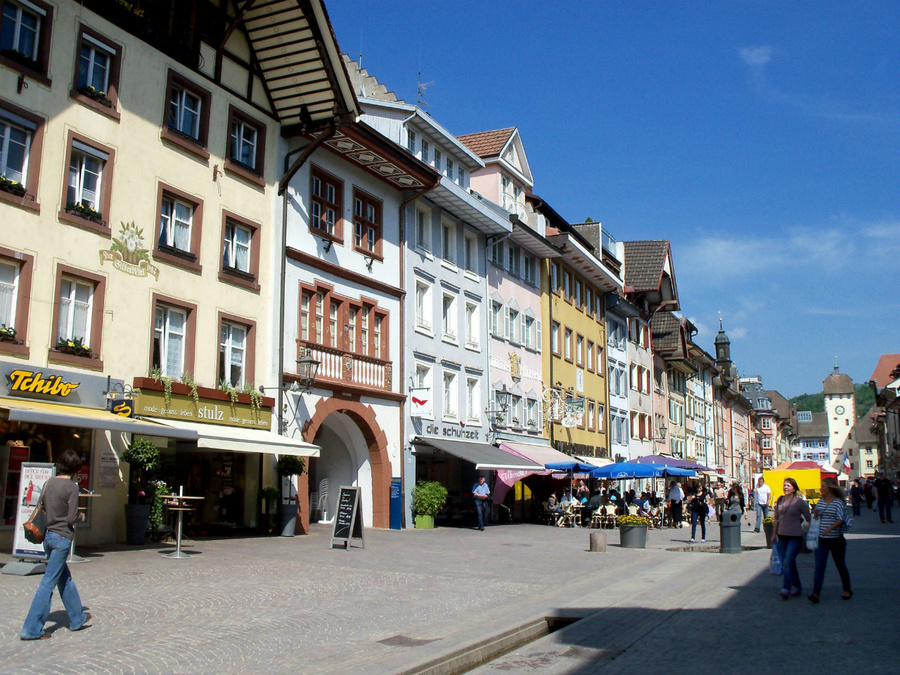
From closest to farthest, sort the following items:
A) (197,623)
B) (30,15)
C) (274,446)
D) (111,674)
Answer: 1. (111,674)
2. (197,623)
3. (30,15)
4. (274,446)

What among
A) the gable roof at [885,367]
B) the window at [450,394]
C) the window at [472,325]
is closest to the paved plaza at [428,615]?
the window at [450,394]

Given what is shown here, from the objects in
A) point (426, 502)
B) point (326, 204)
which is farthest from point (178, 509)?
point (426, 502)

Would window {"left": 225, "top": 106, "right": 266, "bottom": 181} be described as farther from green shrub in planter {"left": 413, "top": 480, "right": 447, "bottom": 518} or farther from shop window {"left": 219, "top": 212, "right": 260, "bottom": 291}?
green shrub in planter {"left": 413, "top": 480, "right": 447, "bottom": 518}

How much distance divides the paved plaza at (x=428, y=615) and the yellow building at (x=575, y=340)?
2260 centimetres

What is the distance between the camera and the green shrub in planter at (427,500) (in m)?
29.1

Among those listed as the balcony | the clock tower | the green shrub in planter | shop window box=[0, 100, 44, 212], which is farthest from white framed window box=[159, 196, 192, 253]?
the clock tower

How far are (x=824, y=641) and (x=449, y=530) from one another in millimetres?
19865

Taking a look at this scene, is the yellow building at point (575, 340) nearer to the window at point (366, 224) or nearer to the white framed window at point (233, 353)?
the window at point (366, 224)

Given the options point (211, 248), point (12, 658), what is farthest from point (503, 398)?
point (12, 658)

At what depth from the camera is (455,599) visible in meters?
13.2

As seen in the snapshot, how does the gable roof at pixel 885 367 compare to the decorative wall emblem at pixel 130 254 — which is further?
the gable roof at pixel 885 367

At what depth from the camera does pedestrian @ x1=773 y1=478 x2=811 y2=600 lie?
42.9 ft

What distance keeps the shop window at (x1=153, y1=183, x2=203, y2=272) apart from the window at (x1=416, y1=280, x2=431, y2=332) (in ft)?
34.2

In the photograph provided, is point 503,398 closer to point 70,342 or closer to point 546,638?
point 70,342
